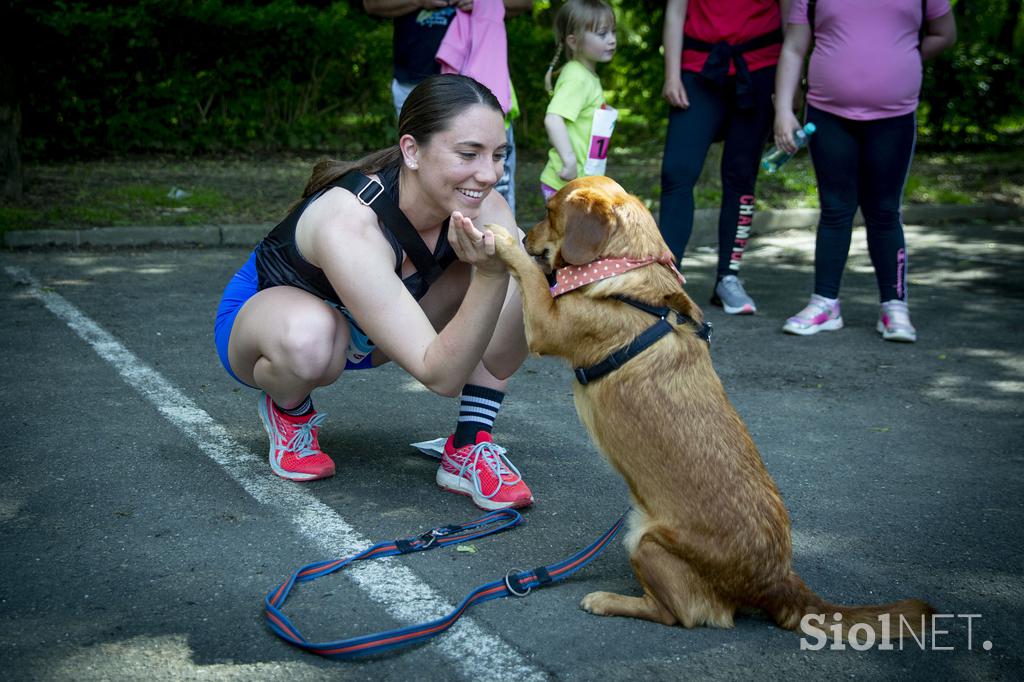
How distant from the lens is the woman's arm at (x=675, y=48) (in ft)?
20.4

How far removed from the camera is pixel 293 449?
12.3 ft

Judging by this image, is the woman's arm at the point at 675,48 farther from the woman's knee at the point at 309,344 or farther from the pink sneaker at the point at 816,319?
the woman's knee at the point at 309,344

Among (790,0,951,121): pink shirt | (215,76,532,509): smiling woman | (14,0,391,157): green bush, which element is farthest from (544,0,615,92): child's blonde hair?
(14,0,391,157): green bush

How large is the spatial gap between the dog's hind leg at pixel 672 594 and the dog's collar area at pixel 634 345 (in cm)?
52

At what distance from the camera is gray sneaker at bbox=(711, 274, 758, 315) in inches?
256

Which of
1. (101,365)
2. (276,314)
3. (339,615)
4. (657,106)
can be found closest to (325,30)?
(657,106)

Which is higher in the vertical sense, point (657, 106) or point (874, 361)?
point (657, 106)

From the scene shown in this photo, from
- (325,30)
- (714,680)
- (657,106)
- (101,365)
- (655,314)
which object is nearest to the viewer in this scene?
(714,680)

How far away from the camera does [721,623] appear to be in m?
2.78

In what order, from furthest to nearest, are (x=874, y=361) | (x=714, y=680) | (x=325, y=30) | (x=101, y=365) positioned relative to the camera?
(x=325, y=30), (x=874, y=361), (x=101, y=365), (x=714, y=680)

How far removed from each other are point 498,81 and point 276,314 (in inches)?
109

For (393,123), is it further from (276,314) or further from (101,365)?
(276,314)

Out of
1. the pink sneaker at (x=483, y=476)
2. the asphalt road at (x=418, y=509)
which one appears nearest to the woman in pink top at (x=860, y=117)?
the asphalt road at (x=418, y=509)

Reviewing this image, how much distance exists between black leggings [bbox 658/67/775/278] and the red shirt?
7 centimetres
